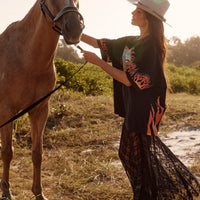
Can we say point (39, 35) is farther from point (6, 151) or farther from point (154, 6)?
point (6, 151)

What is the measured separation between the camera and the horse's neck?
7.87 feet

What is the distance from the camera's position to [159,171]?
2.24 meters

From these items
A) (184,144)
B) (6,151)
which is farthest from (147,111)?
(184,144)

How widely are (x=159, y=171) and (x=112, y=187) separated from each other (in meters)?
0.97

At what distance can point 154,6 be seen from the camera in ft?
6.76

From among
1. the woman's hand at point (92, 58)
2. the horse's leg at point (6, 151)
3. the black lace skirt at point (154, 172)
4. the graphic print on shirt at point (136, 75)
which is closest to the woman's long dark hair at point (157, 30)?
the graphic print on shirt at point (136, 75)

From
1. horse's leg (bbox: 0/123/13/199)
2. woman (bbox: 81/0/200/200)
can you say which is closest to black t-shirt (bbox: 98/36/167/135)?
woman (bbox: 81/0/200/200)

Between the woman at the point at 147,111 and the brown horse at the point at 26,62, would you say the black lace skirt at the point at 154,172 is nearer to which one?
the woman at the point at 147,111

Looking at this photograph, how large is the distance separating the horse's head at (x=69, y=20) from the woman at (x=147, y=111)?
0.87ft

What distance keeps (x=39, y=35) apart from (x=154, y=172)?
162cm

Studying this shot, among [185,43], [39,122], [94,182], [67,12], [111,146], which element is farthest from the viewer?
[185,43]

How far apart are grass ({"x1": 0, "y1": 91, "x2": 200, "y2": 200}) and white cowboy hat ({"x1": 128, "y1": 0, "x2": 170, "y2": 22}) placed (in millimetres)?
1902

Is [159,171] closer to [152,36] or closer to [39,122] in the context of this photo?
[152,36]

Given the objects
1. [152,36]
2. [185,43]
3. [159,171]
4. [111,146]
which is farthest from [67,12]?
[185,43]
